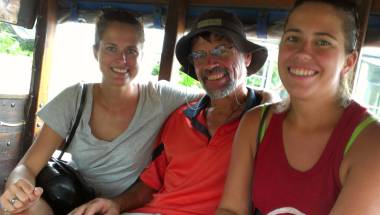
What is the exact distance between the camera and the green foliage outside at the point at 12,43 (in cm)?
316

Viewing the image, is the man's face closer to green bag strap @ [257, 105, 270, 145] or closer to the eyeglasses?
the eyeglasses

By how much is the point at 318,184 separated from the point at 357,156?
0.55ft

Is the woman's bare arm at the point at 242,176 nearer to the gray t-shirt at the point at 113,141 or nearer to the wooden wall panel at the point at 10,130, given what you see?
the gray t-shirt at the point at 113,141

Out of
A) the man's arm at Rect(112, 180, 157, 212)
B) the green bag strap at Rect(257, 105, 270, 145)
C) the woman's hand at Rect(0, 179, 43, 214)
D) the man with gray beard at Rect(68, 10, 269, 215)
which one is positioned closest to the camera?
the green bag strap at Rect(257, 105, 270, 145)

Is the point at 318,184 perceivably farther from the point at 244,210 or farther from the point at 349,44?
the point at 349,44

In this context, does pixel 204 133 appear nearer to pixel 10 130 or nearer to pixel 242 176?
pixel 242 176

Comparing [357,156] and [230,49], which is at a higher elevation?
[230,49]

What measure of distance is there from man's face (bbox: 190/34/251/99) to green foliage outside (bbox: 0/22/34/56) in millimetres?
1872

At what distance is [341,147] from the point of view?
131 centimetres

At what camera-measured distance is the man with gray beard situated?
1811 millimetres

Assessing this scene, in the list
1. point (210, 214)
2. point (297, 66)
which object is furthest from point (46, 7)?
point (297, 66)

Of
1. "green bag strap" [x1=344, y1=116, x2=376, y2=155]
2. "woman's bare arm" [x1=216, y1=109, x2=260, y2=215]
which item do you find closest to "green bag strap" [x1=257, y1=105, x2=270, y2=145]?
"woman's bare arm" [x1=216, y1=109, x2=260, y2=215]

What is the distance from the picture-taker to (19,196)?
1.71 meters

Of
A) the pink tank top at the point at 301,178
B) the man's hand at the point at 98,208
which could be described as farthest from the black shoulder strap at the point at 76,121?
the pink tank top at the point at 301,178
